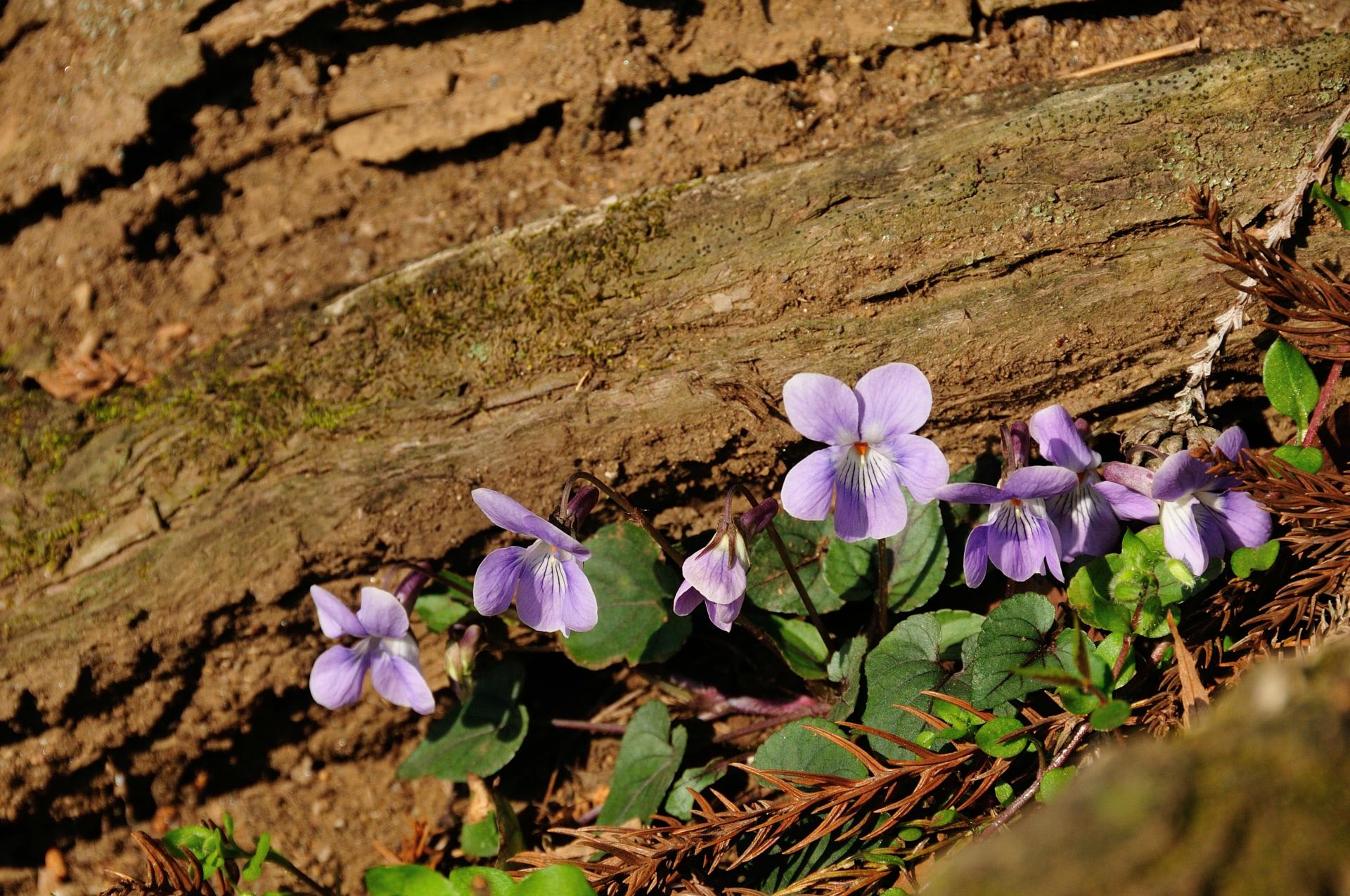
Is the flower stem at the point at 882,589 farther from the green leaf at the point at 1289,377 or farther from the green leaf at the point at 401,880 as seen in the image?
the green leaf at the point at 401,880

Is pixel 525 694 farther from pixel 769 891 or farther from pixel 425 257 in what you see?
pixel 425 257

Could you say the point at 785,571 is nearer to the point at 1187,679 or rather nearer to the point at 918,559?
the point at 918,559

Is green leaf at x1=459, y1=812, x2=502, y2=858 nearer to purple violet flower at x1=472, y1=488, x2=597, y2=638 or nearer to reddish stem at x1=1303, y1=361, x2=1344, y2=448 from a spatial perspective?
purple violet flower at x1=472, y1=488, x2=597, y2=638

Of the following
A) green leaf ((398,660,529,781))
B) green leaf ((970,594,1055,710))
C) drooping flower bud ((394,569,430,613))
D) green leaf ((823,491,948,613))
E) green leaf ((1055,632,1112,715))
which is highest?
green leaf ((1055,632,1112,715))

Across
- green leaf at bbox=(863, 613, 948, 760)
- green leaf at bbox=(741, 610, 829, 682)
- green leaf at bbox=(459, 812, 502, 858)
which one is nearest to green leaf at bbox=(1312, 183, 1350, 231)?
green leaf at bbox=(863, 613, 948, 760)

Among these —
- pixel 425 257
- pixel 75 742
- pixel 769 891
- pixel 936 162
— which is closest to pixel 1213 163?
pixel 936 162

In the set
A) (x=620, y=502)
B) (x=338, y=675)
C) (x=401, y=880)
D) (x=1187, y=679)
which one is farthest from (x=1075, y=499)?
(x=338, y=675)
